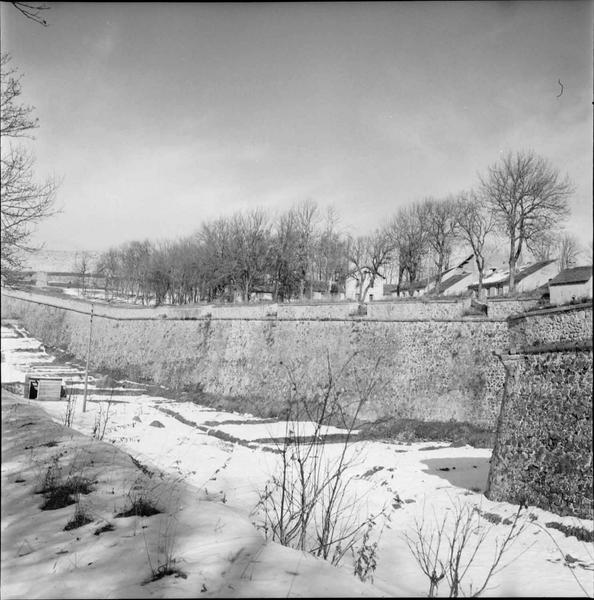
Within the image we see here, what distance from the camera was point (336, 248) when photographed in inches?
1310

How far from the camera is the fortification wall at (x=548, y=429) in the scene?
8.37 meters

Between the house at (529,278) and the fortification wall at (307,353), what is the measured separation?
1335 cm

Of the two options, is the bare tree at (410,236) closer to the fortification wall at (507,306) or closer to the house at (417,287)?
the house at (417,287)

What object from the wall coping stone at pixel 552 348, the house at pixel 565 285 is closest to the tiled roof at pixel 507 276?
the house at pixel 565 285

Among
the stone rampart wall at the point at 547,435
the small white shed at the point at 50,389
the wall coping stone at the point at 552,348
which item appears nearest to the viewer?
the stone rampart wall at the point at 547,435

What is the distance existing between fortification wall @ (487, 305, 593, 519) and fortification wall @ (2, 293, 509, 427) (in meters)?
3.39

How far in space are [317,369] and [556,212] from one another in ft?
40.5

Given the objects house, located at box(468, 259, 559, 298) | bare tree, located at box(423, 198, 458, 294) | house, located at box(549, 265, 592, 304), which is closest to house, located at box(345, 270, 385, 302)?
bare tree, located at box(423, 198, 458, 294)

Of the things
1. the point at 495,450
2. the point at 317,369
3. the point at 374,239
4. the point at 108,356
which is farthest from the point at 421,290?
the point at 495,450

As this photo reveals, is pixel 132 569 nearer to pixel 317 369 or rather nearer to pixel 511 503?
pixel 511 503

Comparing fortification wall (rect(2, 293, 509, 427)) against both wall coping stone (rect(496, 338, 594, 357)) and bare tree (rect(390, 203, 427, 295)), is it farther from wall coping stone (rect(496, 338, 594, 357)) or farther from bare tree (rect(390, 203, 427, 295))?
bare tree (rect(390, 203, 427, 295))

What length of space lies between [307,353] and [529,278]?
59.8ft

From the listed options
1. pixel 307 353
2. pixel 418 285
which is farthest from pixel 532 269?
pixel 307 353

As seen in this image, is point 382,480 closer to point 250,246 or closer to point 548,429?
point 548,429
